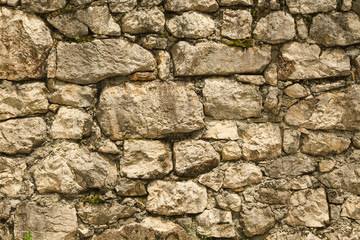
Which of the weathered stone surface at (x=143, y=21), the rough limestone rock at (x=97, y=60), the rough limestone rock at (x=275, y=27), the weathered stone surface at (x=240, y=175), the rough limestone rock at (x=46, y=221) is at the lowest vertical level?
the rough limestone rock at (x=46, y=221)

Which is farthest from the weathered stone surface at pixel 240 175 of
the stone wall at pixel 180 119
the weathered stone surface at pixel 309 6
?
the weathered stone surface at pixel 309 6

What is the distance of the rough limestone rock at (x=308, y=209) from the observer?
238 centimetres

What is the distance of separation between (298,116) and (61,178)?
1.88 m

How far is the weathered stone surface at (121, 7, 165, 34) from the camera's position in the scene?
219 cm

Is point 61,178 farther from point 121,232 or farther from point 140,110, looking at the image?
point 140,110

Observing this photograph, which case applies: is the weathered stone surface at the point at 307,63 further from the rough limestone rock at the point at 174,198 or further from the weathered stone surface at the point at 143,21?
the rough limestone rock at the point at 174,198

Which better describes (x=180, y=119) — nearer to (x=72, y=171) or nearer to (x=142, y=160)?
(x=142, y=160)

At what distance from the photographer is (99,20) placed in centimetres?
217

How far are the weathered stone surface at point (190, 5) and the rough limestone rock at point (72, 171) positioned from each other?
1.23m

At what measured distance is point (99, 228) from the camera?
7.21 ft

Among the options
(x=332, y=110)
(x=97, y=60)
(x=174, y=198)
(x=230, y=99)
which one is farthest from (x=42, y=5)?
(x=332, y=110)

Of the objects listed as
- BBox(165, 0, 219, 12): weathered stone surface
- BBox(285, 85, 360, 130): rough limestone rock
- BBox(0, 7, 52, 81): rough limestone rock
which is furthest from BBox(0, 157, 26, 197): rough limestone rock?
BBox(285, 85, 360, 130): rough limestone rock

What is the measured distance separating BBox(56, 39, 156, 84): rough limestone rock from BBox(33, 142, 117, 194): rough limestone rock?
1.69 ft

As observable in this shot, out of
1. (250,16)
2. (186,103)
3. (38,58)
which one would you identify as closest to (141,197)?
(186,103)
